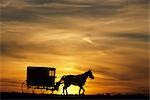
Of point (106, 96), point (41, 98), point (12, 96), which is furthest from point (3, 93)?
point (106, 96)

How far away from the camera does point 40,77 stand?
53.2 metres

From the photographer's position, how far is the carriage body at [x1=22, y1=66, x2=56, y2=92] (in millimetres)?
53188

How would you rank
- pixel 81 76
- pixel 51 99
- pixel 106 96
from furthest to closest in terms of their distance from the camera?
pixel 106 96
pixel 81 76
pixel 51 99

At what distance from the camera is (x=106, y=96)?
186 feet

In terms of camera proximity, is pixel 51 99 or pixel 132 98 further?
pixel 132 98

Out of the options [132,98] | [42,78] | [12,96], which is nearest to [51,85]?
[42,78]

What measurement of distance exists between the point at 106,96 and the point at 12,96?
10.8m

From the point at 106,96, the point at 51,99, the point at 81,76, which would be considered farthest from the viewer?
the point at 106,96

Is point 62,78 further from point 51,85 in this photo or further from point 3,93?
point 3,93

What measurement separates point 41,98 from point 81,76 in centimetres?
552

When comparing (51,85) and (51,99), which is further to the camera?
(51,85)

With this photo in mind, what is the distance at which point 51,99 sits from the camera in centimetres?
4828

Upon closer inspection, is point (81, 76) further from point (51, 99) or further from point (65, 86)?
point (51, 99)

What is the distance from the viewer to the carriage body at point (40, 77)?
5319 cm
